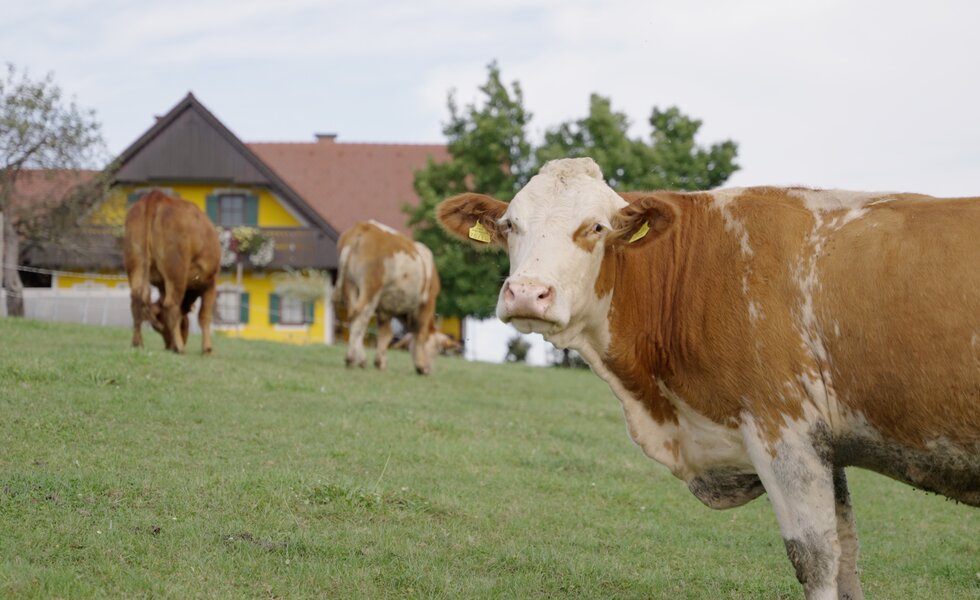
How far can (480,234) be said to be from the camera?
22.5 feet

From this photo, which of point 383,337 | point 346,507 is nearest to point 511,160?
point 383,337

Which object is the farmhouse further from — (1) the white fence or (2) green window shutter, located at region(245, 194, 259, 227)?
(1) the white fence

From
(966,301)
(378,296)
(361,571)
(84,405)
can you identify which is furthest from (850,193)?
(378,296)

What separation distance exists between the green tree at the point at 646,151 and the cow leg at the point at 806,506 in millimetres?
34474

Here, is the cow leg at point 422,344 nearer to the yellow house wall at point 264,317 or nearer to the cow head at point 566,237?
the cow head at point 566,237

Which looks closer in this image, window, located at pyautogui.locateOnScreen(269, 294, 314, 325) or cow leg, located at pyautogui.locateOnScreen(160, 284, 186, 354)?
cow leg, located at pyautogui.locateOnScreen(160, 284, 186, 354)

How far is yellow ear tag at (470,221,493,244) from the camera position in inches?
269


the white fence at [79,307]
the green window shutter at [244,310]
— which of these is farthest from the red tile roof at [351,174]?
the white fence at [79,307]

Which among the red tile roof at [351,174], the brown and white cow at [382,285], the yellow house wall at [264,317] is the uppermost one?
the red tile roof at [351,174]

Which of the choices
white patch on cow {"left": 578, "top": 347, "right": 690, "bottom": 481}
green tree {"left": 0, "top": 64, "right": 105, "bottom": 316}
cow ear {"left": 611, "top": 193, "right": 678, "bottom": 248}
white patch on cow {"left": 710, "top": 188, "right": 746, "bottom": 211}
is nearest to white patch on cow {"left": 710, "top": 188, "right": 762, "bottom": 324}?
white patch on cow {"left": 710, "top": 188, "right": 746, "bottom": 211}

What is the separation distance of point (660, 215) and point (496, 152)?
1418 inches

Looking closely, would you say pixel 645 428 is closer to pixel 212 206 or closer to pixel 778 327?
pixel 778 327

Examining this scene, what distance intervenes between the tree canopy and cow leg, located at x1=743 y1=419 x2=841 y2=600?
33147 mm

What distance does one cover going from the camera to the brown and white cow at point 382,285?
719 inches
